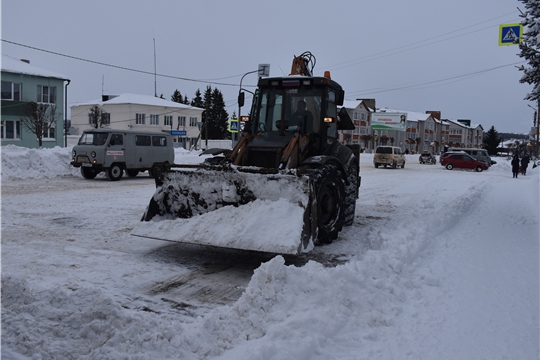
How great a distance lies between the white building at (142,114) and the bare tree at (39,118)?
18314mm

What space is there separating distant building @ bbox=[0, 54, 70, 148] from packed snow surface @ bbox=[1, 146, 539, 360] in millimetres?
29649

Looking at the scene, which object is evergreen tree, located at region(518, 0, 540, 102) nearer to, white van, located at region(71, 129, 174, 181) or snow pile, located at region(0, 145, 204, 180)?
white van, located at region(71, 129, 174, 181)

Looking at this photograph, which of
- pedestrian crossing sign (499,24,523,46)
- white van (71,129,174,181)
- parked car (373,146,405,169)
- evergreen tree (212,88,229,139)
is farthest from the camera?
evergreen tree (212,88,229,139)

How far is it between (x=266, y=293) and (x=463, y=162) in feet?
119

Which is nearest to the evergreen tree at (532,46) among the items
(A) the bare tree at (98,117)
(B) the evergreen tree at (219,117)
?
(A) the bare tree at (98,117)

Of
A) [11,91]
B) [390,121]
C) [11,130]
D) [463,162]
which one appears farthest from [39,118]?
[390,121]

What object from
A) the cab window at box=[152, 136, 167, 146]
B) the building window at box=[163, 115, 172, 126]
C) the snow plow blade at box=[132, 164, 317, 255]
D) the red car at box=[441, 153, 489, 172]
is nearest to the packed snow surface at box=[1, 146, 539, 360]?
the snow plow blade at box=[132, 164, 317, 255]

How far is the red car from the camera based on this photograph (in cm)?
3675

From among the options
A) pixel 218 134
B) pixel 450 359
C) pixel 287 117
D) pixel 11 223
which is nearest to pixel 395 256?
pixel 450 359

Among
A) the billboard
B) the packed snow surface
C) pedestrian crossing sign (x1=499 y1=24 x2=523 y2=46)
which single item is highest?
the billboard

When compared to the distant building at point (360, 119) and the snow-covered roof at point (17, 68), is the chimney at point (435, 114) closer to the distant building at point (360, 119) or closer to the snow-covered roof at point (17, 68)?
the distant building at point (360, 119)

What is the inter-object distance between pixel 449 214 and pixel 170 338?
8688mm

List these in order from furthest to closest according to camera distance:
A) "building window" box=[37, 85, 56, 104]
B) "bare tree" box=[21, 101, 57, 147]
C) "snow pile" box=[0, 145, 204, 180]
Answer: "building window" box=[37, 85, 56, 104]
"bare tree" box=[21, 101, 57, 147]
"snow pile" box=[0, 145, 204, 180]

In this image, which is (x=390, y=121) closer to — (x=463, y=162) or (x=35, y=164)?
(x=463, y=162)
